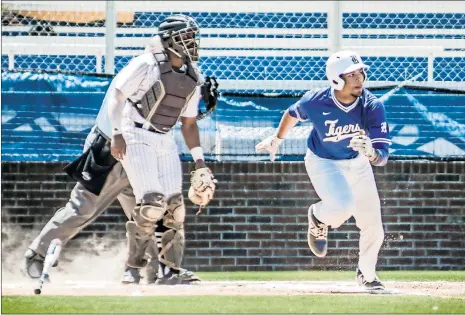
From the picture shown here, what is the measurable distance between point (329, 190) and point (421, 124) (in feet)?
11.5

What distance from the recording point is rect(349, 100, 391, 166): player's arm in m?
9.98

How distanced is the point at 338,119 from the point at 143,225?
1.84 m

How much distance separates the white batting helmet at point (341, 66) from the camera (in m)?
10.4

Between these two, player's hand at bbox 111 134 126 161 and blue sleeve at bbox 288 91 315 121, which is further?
→ blue sleeve at bbox 288 91 315 121

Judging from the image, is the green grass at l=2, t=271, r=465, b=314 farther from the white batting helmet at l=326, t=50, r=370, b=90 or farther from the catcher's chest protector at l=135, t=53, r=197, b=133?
the white batting helmet at l=326, t=50, r=370, b=90

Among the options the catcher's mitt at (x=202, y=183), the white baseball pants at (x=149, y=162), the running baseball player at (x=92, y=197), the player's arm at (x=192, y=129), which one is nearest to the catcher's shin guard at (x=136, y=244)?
the white baseball pants at (x=149, y=162)

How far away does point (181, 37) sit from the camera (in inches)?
396

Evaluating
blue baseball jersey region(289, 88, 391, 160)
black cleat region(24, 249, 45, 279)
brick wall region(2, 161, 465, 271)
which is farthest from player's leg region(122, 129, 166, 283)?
brick wall region(2, 161, 465, 271)

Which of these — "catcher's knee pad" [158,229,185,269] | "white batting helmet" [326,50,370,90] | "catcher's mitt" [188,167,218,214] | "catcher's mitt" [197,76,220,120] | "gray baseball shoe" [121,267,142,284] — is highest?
"white batting helmet" [326,50,370,90]

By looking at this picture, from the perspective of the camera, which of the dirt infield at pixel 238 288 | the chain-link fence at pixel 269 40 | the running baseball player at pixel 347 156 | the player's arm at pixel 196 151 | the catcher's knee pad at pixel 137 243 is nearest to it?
the dirt infield at pixel 238 288

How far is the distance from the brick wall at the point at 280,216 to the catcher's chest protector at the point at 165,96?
340cm

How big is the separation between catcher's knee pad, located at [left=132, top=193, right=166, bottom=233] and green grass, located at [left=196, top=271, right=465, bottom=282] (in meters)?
2.21

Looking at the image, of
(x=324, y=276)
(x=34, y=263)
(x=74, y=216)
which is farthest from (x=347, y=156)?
(x=34, y=263)

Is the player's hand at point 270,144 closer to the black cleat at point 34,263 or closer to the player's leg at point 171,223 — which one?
the player's leg at point 171,223
